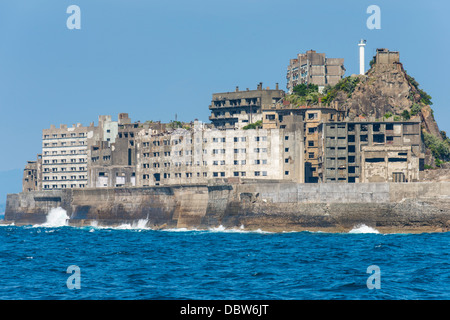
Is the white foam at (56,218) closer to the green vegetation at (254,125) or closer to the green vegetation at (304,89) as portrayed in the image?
the green vegetation at (254,125)

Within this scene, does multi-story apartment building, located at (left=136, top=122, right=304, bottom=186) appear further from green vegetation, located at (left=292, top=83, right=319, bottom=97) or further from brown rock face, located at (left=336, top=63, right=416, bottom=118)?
green vegetation, located at (left=292, top=83, right=319, bottom=97)

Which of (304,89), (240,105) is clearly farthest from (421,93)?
(240,105)

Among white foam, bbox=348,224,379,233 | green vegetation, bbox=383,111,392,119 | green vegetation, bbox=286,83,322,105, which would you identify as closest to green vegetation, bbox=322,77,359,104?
green vegetation, bbox=286,83,322,105

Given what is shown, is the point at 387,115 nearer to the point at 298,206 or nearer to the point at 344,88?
the point at 344,88

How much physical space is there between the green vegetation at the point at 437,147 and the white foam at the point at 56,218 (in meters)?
65.2

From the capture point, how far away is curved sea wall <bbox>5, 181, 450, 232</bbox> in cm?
10269

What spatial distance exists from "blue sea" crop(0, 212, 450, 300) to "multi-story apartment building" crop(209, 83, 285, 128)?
83.7 meters

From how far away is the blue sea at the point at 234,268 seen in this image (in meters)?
49.1

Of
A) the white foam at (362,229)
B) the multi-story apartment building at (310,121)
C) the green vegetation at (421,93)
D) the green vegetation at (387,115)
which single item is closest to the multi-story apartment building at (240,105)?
the multi-story apartment building at (310,121)

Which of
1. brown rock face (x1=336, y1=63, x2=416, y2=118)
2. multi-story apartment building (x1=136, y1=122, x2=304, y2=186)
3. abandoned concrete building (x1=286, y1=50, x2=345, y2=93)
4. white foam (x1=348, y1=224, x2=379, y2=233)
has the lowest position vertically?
white foam (x1=348, y1=224, x2=379, y2=233)

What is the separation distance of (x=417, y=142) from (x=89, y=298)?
9727cm

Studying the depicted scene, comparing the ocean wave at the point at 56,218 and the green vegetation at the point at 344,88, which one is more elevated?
the green vegetation at the point at 344,88

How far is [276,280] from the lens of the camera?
180ft

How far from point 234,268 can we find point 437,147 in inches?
3530
